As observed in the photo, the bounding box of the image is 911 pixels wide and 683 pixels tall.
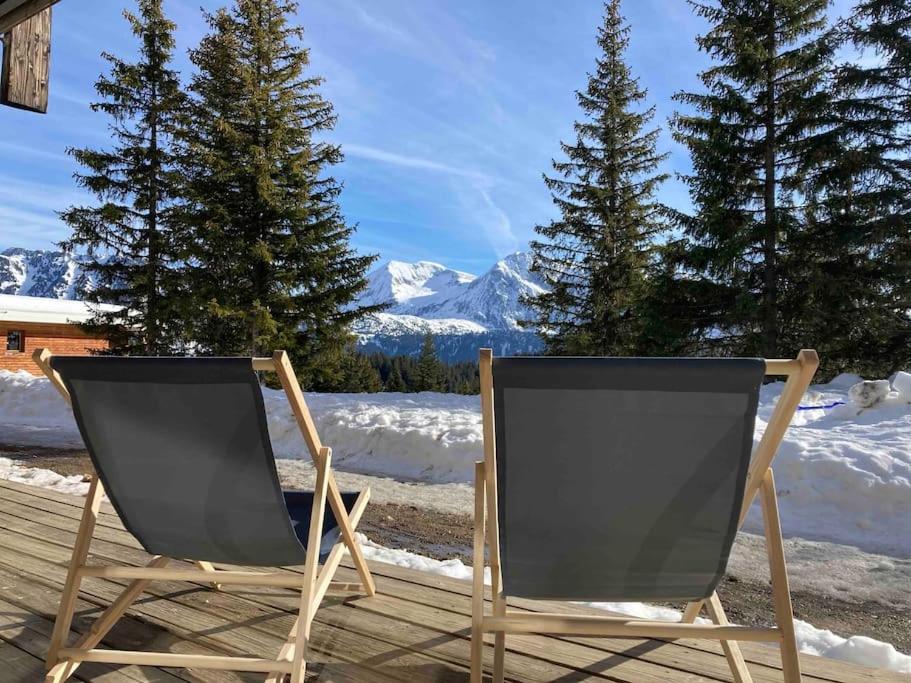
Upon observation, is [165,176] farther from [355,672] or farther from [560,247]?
[355,672]

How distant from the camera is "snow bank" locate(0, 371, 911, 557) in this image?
15.8 ft

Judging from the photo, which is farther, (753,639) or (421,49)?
(421,49)

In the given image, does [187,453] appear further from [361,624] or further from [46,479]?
[46,479]

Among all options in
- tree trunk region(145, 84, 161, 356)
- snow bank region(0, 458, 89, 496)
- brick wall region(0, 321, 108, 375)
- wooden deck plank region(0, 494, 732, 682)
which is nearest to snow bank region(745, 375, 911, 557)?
wooden deck plank region(0, 494, 732, 682)

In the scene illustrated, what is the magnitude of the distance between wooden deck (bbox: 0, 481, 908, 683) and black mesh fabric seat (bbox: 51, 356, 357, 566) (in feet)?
1.21

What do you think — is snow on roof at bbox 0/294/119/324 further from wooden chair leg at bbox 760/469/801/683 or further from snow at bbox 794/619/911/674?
wooden chair leg at bbox 760/469/801/683

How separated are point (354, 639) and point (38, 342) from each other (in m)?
27.4

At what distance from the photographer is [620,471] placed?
151 centimetres

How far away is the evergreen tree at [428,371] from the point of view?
45875 mm

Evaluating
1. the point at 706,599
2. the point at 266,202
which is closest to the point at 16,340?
the point at 266,202

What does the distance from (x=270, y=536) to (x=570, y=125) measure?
18584mm

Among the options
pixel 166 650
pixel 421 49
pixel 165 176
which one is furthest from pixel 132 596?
pixel 165 176

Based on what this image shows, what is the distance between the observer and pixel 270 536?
1797mm

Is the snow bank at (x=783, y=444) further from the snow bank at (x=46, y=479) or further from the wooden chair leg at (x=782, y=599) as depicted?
the wooden chair leg at (x=782, y=599)
